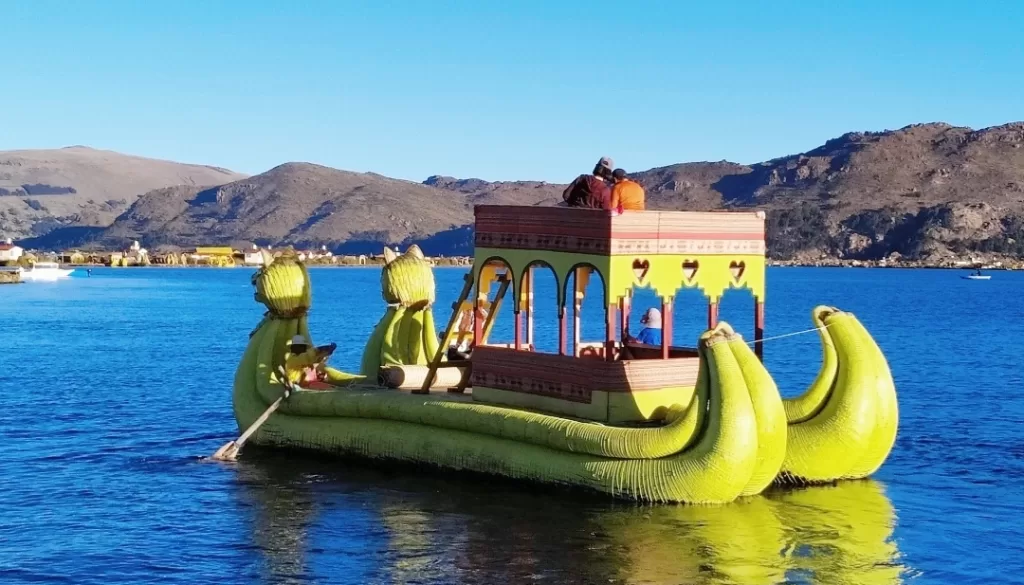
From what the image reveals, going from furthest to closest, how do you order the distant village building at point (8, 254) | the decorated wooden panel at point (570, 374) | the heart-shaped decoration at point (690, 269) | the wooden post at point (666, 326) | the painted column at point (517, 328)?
the distant village building at point (8, 254), the painted column at point (517, 328), the heart-shaped decoration at point (690, 269), the wooden post at point (666, 326), the decorated wooden panel at point (570, 374)

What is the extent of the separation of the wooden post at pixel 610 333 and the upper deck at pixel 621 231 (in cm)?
72

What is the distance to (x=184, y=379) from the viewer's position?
36375mm

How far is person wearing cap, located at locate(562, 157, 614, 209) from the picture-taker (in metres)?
18.9

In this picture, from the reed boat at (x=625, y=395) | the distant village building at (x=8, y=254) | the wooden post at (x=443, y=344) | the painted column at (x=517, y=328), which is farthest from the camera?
the distant village building at (x=8, y=254)

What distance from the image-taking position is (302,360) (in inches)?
873

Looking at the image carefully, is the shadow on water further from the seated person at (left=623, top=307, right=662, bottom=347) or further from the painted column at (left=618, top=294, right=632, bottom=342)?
the seated person at (left=623, top=307, right=662, bottom=347)

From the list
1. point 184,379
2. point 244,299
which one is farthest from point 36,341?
point 244,299

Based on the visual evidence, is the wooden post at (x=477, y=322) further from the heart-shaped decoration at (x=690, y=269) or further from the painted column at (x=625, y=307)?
the heart-shaped decoration at (x=690, y=269)

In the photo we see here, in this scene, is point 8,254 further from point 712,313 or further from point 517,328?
point 712,313

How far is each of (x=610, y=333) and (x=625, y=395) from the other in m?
0.81

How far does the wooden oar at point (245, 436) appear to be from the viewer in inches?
838

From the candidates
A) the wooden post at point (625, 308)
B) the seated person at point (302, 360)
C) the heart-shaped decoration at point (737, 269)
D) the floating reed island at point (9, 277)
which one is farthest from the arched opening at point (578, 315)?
the floating reed island at point (9, 277)

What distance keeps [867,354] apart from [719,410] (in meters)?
3.01

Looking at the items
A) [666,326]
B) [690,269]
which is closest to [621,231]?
[690,269]
